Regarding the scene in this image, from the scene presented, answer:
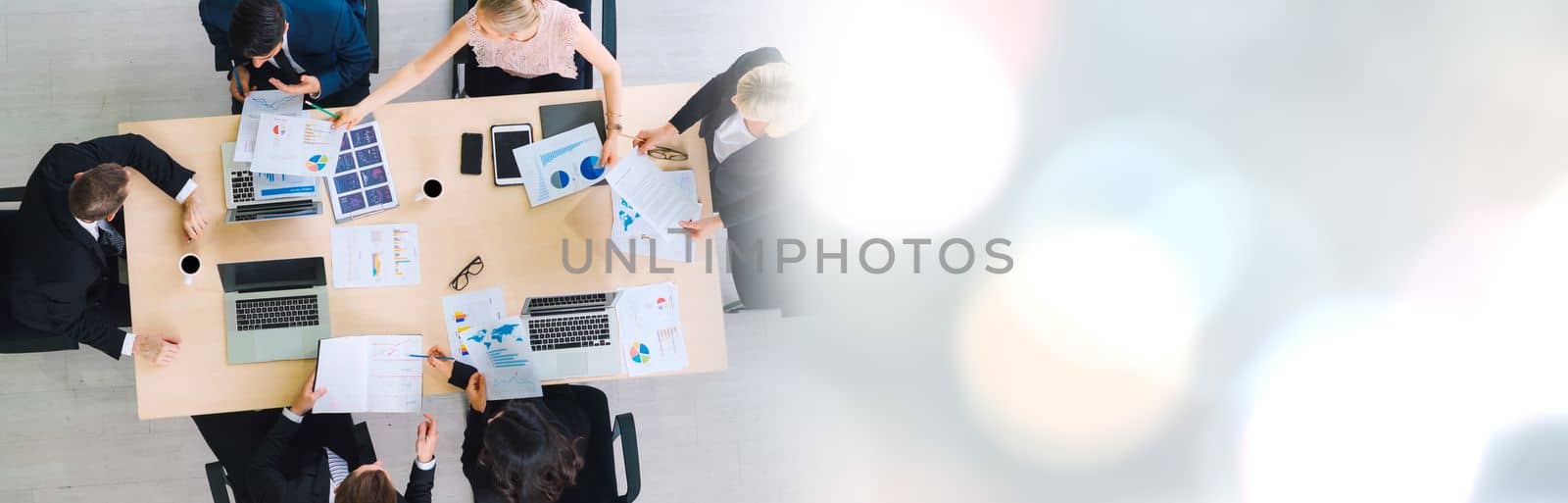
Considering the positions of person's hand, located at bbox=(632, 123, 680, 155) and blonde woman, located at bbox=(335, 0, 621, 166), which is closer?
blonde woman, located at bbox=(335, 0, 621, 166)

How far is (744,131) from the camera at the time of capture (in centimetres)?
237

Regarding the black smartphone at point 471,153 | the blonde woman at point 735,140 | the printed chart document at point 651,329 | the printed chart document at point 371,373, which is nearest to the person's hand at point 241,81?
the black smartphone at point 471,153

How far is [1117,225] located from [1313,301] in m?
0.95

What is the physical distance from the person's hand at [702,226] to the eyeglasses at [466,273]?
58 centimetres

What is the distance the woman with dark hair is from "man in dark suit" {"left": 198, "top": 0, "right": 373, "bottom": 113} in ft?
3.01

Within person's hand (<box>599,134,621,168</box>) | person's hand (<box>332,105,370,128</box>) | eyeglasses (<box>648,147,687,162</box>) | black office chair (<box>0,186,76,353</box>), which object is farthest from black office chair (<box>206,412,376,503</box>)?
eyeglasses (<box>648,147,687,162</box>)

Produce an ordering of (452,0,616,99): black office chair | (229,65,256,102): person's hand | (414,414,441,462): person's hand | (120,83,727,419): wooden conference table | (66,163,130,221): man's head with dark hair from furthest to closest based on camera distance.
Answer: (452,0,616,99): black office chair → (229,65,256,102): person's hand → (414,414,441,462): person's hand → (120,83,727,419): wooden conference table → (66,163,130,221): man's head with dark hair

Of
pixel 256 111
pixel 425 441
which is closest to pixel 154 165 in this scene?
pixel 256 111

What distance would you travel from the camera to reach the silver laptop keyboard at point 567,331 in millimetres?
2363

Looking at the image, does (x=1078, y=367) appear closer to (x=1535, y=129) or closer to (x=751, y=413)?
(x=751, y=413)

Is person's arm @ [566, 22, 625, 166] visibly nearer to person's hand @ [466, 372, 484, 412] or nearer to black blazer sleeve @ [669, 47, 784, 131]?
black blazer sleeve @ [669, 47, 784, 131]

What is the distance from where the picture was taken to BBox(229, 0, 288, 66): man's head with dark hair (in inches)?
83.8

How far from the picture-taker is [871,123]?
3.45m

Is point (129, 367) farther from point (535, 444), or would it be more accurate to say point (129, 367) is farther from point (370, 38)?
point (535, 444)
